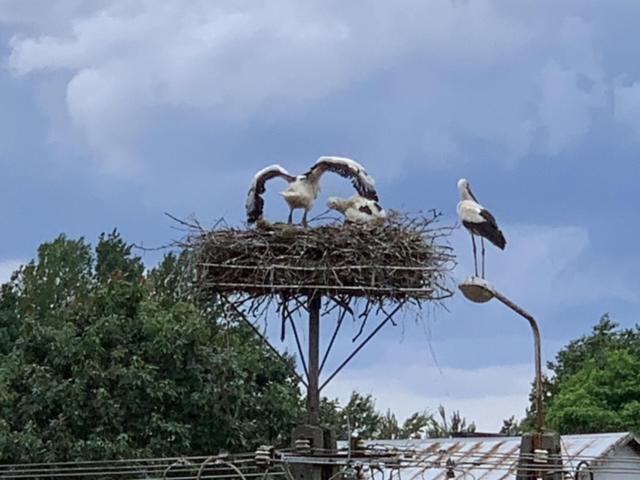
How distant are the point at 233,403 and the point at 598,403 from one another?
13483 millimetres

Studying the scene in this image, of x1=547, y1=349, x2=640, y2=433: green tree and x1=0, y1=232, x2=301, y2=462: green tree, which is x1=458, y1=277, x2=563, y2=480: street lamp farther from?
x1=547, y1=349, x2=640, y2=433: green tree

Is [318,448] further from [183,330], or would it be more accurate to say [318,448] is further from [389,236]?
[183,330]

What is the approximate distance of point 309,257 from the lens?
10.3m

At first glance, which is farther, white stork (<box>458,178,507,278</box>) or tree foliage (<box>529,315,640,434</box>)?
tree foliage (<box>529,315,640,434</box>)

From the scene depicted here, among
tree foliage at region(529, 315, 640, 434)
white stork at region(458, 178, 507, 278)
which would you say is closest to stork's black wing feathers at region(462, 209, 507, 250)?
white stork at region(458, 178, 507, 278)

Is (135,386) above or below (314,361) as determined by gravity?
above

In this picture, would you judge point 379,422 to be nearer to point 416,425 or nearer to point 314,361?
point 416,425

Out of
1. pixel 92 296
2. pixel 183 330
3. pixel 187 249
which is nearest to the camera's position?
pixel 187 249

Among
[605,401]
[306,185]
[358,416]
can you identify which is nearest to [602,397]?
[605,401]

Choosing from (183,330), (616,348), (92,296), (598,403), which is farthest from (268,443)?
(616,348)

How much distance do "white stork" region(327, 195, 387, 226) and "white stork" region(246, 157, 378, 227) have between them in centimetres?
8

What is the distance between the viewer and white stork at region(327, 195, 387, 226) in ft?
Result: 34.8

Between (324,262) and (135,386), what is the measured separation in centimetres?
832

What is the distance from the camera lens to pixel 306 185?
1114cm
